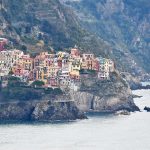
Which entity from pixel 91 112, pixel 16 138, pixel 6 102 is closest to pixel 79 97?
pixel 91 112

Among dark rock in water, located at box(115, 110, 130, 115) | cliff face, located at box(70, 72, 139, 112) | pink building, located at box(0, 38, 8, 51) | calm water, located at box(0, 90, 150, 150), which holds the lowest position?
calm water, located at box(0, 90, 150, 150)

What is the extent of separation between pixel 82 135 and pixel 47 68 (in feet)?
101

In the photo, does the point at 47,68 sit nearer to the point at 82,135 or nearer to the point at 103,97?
the point at 103,97

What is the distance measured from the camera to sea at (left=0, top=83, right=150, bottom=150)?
151 m

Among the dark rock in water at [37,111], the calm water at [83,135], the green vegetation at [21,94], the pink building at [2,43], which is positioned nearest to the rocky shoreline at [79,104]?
the dark rock in water at [37,111]

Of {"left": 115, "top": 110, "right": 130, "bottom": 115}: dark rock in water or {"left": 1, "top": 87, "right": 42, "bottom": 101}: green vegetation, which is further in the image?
{"left": 115, "top": 110, "right": 130, "bottom": 115}: dark rock in water

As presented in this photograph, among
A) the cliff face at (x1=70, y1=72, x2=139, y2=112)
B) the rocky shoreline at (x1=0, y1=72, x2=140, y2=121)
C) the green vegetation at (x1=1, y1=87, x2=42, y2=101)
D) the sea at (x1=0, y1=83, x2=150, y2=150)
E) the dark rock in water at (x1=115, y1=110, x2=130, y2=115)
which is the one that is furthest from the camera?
the cliff face at (x1=70, y1=72, x2=139, y2=112)

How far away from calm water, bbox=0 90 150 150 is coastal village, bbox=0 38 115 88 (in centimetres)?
1117

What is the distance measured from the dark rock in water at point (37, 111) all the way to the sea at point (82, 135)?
3.16m

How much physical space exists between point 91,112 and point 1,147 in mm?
42335

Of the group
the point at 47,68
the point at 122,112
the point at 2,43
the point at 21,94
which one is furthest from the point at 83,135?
the point at 2,43

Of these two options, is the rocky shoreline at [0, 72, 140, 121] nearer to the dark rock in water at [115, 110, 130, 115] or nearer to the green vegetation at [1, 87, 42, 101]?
the dark rock in water at [115, 110, 130, 115]

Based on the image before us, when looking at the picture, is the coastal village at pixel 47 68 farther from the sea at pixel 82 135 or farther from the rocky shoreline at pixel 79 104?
the sea at pixel 82 135

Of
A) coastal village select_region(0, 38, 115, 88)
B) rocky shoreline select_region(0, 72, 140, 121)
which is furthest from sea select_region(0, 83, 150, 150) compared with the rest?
coastal village select_region(0, 38, 115, 88)
